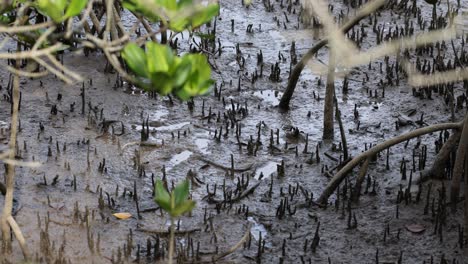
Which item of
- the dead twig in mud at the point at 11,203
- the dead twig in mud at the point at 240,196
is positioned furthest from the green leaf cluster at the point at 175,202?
the dead twig in mud at the point at 240,196

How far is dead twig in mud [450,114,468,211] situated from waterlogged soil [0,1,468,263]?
0.27ft

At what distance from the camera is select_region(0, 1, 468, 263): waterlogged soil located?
4.14 meters

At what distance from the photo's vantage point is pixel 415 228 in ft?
14.0

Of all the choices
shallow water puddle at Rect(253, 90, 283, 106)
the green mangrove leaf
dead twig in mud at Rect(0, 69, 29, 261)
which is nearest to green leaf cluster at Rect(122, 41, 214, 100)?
the green mangrove leaf

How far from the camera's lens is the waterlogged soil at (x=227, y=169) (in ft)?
13.6

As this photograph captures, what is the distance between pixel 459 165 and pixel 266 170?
121 cm

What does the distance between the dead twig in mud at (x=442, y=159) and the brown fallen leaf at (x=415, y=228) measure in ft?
1.28

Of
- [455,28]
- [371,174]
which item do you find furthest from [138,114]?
[455,28]

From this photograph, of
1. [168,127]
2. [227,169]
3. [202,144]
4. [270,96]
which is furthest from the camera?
[270,96]

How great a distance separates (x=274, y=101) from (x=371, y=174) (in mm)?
1233

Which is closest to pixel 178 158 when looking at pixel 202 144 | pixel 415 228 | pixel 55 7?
pixel 202 144

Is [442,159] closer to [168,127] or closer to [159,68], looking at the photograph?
[168,127]

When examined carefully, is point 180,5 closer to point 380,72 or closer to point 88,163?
point 88,163

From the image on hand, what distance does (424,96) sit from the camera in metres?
5.83
